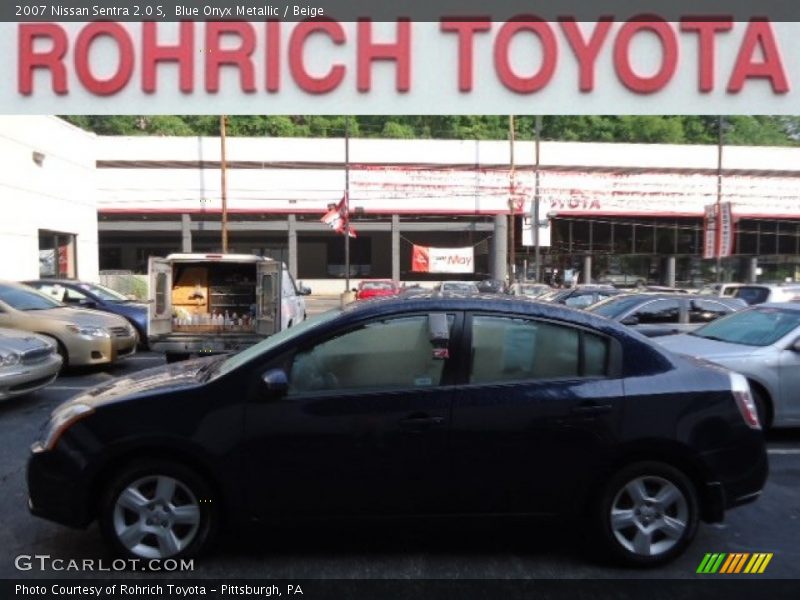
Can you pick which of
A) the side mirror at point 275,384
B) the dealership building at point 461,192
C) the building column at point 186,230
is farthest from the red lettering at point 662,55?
the building column at point 186,230

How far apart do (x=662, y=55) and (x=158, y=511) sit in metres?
9.36

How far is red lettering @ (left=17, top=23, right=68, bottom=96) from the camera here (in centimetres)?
916

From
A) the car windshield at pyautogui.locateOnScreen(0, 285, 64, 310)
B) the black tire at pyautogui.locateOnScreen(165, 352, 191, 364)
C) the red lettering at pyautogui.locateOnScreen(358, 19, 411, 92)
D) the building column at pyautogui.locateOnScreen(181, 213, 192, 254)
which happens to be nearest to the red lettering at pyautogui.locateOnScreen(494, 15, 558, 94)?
the red lettering at pyautogui.locateOnScreen(358, 19, 411, 92)

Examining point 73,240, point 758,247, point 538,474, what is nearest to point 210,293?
point 538,474

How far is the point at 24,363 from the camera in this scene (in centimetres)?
755

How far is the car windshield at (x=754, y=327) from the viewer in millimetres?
6949

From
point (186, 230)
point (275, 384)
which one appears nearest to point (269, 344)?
point (275, 384)

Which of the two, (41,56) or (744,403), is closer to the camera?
(744,403)

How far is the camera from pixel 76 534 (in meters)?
4.16

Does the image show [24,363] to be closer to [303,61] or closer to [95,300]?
[95,300]

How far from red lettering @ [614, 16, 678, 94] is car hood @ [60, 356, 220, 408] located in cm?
804

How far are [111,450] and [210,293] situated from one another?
316 inches

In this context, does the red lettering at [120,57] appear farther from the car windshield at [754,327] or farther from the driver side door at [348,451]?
the car windshield at [754,327]
